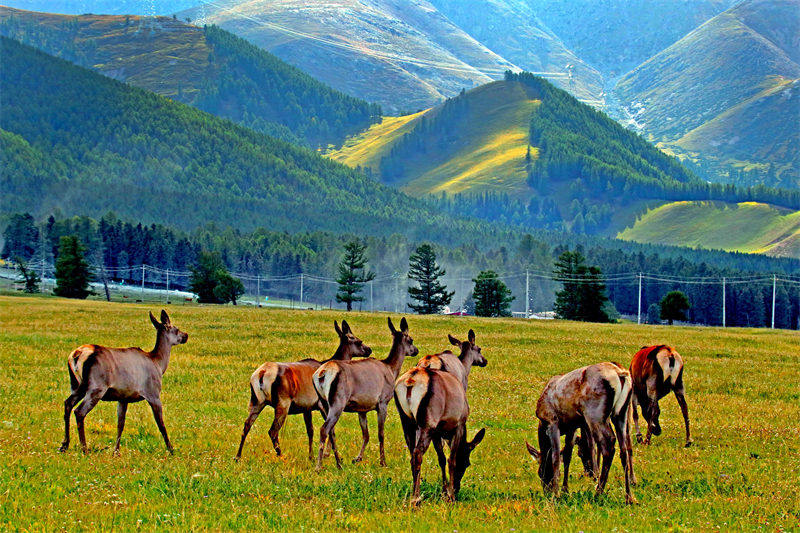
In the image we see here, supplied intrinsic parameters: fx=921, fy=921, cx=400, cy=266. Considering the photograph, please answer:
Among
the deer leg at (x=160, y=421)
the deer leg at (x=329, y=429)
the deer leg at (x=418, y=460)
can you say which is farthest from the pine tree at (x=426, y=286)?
the deer leg at (x=418, y=460)

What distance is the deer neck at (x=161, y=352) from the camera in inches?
822

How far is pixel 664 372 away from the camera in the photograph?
22.5 metres

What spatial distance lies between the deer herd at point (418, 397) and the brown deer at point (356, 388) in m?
0.02

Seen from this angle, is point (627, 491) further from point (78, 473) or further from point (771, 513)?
point (78, 473)

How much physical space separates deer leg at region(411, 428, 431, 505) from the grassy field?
29cm

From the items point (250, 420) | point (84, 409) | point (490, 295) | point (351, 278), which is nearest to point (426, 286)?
point (490, 295)

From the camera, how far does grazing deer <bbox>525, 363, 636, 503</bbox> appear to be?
51.9 feet

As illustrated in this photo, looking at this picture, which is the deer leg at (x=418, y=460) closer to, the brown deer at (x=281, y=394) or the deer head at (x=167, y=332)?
the brown deer at (x=281, y=394)

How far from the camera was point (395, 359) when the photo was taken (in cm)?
2052

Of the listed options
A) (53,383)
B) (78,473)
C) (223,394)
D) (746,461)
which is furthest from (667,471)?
(53,383)

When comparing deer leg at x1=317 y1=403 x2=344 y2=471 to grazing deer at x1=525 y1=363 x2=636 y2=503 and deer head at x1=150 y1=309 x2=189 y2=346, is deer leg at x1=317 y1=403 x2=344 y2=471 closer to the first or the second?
grazing deer at x1=525 y1=363 x2=636 y2=503

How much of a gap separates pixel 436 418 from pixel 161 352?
8.28m

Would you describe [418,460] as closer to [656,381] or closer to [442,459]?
[442,459]

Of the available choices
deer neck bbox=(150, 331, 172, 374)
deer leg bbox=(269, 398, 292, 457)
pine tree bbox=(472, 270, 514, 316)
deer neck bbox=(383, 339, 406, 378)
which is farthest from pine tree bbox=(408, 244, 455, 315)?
deer leg bbox=(269, 398, 292, 457)
